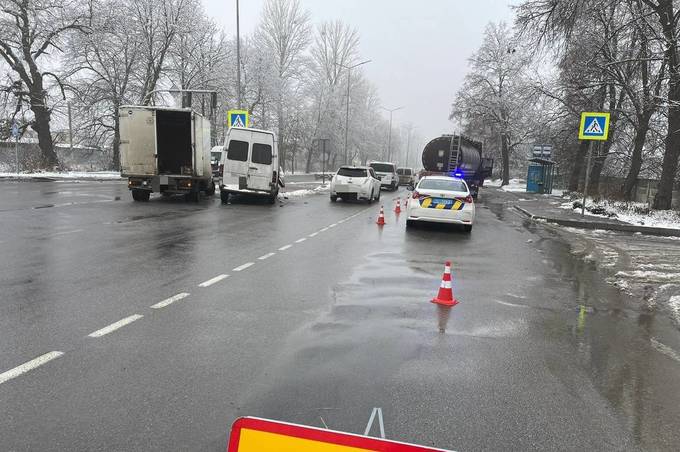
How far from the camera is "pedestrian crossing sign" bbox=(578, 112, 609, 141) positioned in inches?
640

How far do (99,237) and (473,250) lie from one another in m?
7.84

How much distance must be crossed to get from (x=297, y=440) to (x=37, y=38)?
4025cm

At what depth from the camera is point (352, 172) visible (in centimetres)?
2316

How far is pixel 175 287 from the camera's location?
6605 mm

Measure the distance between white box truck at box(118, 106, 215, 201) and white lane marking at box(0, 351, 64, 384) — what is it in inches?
575

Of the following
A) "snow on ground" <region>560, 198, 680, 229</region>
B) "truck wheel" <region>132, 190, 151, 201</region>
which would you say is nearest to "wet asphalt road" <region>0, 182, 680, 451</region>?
"snow on ground" <region>560, 198, 680, 229</region>

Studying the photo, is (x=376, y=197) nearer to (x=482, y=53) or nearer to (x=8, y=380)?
(x=8, y=380)

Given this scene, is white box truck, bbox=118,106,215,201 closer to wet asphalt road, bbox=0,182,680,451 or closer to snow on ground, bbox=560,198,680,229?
wet asphalt road, bbox=0,182,680,451

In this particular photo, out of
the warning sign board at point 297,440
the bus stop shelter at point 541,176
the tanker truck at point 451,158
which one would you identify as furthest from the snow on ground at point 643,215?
the bus stop shelter at point 541,176

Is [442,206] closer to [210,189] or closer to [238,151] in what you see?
[238,151]

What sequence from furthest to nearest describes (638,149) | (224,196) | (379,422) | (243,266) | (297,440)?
(638,149), (224,196), (243,266), (379,422), (297,440)

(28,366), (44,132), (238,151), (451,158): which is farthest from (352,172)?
(44,132)

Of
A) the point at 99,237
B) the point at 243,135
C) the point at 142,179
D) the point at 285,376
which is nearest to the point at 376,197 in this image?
the point at 243,135

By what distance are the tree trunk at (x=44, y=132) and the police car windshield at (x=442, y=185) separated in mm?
31015
